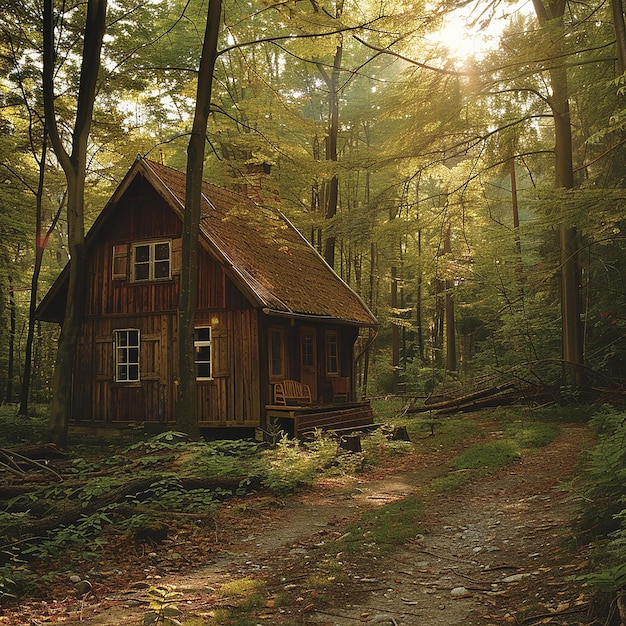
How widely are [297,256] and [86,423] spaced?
8876 mm

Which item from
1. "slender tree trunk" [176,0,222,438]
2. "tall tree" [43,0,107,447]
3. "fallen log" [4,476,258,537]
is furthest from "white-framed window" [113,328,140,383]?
"fallen log" [4,476,258,537]

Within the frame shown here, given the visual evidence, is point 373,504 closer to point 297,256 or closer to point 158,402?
point 158,402

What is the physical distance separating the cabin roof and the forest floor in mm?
6631

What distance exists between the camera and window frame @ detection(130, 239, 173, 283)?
17328 millimetres

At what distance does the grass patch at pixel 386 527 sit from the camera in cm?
690

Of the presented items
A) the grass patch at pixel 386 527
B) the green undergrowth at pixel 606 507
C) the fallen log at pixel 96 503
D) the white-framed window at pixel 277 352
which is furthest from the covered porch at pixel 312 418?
the green undergrowth at pixel 606 507

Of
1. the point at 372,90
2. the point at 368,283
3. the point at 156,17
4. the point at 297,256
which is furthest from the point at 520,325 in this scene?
the point at 156,17

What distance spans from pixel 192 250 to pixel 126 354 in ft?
20.7

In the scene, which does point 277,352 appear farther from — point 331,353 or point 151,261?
point 151,261

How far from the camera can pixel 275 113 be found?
15.3 meters

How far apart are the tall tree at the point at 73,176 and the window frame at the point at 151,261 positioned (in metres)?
3.15

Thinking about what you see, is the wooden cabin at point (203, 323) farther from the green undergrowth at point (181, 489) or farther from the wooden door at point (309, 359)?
the green undergrowth at point (181, 489)

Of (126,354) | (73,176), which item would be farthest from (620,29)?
(126,354)

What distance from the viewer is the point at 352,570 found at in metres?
6.10
